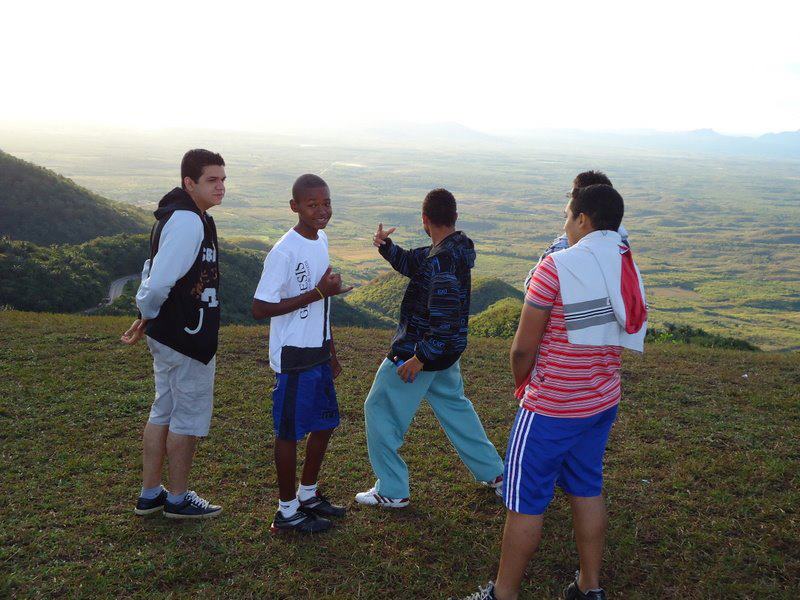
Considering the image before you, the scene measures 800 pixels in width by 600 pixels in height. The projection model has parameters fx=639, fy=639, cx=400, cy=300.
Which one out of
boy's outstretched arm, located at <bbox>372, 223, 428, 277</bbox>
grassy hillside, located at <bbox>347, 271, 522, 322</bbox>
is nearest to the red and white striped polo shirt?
boy's outstretched arm, located at <bbox>372, 223, 428, 277</bbox>

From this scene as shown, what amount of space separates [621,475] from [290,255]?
9.95 feet

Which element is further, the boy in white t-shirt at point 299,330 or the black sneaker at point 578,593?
the boy in white t-shirt at point 299,330

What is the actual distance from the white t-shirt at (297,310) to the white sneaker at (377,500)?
1.11m

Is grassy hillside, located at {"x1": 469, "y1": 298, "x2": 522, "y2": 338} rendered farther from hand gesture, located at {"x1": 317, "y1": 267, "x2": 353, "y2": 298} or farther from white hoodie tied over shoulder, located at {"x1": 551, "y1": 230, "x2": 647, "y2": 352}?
white hoodie tied over shoulder, located at {"x1": 551, "y1": 230, "x2": 647, "y2": 352}

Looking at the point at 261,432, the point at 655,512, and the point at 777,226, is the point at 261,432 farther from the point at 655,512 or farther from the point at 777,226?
the point at 777,226

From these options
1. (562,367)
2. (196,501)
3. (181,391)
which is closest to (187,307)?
(181,391)

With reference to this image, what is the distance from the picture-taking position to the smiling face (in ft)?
12.3

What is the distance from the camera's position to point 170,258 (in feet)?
11.7

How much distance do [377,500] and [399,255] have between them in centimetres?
166

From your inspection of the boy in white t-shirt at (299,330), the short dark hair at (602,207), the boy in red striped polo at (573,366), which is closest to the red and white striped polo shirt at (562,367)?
the boy in red striped polo at (573,366)

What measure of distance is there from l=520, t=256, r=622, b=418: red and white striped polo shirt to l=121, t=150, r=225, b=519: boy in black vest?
6.30ft

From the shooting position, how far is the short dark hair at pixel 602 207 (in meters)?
2.99

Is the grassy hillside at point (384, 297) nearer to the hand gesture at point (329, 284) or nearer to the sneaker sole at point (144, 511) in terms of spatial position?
the sneaker sole at point (144, 511)

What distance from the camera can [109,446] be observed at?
519cm
